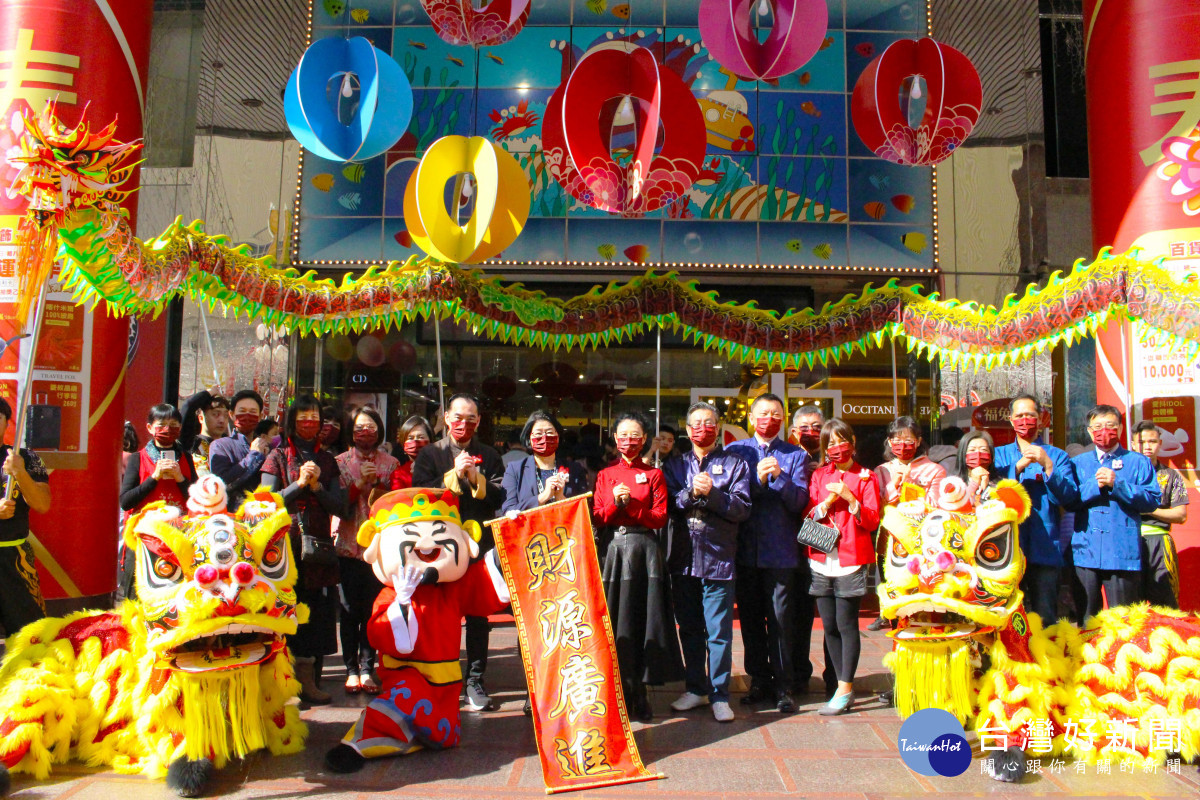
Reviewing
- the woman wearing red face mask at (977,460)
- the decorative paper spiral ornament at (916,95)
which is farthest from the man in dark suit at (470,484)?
the decorative paper spiral ornament at (916,95)

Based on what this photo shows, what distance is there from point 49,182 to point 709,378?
7.45 metres

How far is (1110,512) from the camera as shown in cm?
487

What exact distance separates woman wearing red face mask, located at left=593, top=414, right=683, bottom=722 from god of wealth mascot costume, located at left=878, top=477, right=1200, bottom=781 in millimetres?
1192

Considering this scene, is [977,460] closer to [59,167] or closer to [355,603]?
[355,603]

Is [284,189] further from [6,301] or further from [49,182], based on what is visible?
[49,182]

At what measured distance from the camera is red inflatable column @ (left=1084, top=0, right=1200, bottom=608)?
6738mm

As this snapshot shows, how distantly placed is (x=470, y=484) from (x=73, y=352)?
13.2ft

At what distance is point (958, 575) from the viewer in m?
3.69

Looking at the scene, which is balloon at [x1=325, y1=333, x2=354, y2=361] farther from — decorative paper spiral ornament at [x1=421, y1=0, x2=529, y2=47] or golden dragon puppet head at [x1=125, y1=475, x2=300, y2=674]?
golden dragon puppet head at [x1=125, y1=475, x2=300, y2=674]

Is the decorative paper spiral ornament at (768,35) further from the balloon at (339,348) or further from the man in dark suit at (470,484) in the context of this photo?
the balloon at (339,348)

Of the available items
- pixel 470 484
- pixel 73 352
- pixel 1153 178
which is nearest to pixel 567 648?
pixel 470 484

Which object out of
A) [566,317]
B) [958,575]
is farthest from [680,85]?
[958,575]

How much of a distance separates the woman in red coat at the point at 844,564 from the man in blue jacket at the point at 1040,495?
93 cm

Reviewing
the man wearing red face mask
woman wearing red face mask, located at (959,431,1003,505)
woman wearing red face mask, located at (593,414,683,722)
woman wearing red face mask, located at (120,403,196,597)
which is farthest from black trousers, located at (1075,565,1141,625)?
woman wearing red face mask, located at (120,403,196,597)
